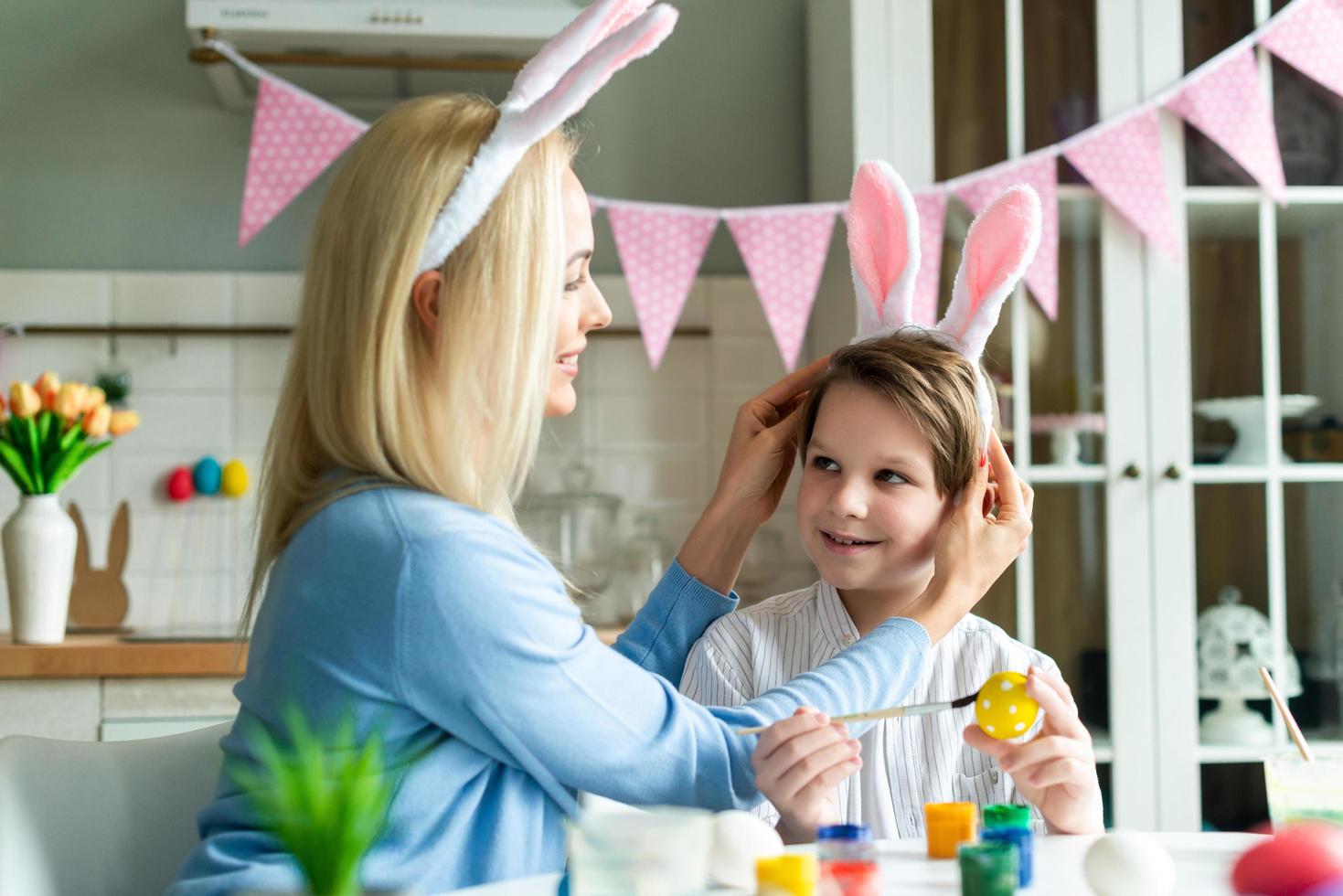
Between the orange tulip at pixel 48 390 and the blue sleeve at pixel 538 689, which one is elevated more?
the orange tulip at pixel 48 390

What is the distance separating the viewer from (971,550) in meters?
1.23

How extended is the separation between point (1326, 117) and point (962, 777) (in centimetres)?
184

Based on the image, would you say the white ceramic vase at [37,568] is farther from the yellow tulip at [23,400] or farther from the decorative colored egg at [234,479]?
the decorative colored egg at [234,479]

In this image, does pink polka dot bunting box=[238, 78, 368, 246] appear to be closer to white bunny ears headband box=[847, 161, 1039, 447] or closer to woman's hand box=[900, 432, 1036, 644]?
white bunny ears headband box=[847, 161, 1039, 447]

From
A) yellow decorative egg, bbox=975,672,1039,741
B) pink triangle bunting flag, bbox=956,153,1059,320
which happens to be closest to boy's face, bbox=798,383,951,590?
yellow decorative egg, bbox=975,672,1039,741

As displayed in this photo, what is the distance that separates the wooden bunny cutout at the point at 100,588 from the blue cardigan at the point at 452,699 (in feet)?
5.80

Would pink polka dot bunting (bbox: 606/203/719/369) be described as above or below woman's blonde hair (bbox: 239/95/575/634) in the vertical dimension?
above

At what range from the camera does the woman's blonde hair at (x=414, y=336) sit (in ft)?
3.27

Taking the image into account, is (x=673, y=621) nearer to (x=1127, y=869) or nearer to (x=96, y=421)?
(x=1127, y=869)

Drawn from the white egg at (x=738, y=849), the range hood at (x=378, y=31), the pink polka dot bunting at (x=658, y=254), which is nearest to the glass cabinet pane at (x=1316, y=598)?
the pink polka dot bunting at (x=658, y=254)

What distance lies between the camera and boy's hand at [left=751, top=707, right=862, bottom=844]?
0.98 m

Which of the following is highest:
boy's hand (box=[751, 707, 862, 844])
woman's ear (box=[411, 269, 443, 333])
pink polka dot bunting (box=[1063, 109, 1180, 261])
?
pink polka dot bunting (box=[1063, 109, 1180, 261])

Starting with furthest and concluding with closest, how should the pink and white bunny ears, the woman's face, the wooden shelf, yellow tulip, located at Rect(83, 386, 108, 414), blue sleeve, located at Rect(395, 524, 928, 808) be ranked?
1. yellow tulip, located at Rect(83, 386, 108, 414)
2. the wooden shelf
3. the woman's face
4. the pink and white bunny ears
5. blue sleeve, located at Rect(395, 524, 928, 808)

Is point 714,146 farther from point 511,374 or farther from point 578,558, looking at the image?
point 511,374
